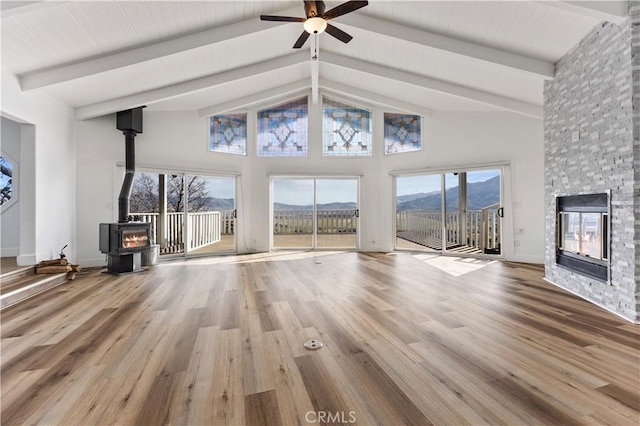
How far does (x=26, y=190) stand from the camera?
4113 mm

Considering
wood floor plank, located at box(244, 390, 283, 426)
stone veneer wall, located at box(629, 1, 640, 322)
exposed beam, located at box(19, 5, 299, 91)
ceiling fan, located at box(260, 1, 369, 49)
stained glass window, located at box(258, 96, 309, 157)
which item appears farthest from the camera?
stained glass window, located at box(258, 96, 309, 157)

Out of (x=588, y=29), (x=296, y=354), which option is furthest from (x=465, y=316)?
(x=588, y=29)

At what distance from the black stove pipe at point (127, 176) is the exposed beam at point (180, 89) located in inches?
19.7

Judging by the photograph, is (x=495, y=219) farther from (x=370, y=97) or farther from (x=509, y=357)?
(x=509, y=357)

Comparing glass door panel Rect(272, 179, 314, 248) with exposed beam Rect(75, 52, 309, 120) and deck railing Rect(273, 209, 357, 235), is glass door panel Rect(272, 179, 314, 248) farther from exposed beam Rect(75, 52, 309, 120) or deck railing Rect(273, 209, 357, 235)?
exposed beam Rect(75, 52, 309, 120)

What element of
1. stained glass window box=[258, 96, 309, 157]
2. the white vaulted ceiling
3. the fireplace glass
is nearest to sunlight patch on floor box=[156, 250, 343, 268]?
the fireplace glass

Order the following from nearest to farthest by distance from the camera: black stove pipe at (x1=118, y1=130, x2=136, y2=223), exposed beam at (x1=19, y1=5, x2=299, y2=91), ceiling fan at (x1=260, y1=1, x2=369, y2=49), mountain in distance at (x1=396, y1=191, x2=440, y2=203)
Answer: ceiling fan at (x1=260, y1=1, x2=369, y2=49), exposed beam at (x1=19, y1=5, x2=299, y2=91), black stove pipe at (x1=118, y1=130, x2=136, y2=223), mountain in distance at (x1=396, y1=191, x2=440, y2=203)

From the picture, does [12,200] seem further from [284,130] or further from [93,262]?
[284,130]

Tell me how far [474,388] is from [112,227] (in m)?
5.19

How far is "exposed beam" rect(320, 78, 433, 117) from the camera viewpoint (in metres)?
6.42

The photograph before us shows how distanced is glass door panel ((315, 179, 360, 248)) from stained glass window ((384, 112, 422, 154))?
121cm

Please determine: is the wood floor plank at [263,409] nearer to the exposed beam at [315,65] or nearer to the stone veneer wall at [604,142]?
the stone veneer wall at [604,142]

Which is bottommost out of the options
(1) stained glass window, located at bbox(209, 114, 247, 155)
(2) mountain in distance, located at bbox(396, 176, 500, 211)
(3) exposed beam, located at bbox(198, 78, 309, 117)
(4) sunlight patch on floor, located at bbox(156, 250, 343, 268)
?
(4) sunlight patch on floor, located at bbox(156, 250, 343, 268)

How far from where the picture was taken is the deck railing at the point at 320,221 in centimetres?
722
